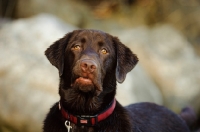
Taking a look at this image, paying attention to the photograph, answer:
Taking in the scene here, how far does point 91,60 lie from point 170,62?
474 centimetres

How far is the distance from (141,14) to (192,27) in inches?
48.6

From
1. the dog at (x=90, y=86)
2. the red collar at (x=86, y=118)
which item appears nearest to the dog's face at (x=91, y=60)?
the dog at (x=90, y=86)

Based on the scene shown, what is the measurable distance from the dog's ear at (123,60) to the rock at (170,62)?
12.6ft

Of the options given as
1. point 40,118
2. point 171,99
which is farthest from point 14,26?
point 171,99

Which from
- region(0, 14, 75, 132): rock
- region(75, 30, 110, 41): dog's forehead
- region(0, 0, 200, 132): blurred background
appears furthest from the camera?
region(0, 0, 200, 132): blurred background

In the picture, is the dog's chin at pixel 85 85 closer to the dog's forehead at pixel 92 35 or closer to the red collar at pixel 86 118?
the red collar at pixel 86 118

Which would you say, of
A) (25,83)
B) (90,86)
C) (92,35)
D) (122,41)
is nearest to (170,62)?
(122,41)

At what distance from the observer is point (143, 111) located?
4.03 m

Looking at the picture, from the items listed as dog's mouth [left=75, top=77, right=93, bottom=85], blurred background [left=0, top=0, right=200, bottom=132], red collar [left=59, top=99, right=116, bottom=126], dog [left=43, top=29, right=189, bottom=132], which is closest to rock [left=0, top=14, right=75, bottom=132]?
blurred background [left=0, top=0, right=200, bottom=132]

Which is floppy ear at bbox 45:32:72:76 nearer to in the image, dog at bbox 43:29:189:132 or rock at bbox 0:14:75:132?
dog at bbox 43:29:189:132

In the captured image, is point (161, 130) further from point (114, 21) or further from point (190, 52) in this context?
point (114, 21)

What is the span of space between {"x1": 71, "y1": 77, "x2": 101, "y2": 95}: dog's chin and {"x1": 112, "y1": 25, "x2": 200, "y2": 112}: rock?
13.9 feet

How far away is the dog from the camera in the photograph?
10.8 ft

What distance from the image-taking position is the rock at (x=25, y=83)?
5488 mm
